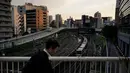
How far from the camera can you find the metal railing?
155 inches

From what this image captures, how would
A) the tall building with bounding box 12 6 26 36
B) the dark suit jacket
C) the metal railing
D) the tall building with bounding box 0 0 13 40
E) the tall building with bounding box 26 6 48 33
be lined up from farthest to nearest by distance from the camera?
the tall building with bounding box 26 6 48 33
the tall building with bounding box 12 6 26 36
the tall building with bounding box 0 0 13 40
the metal railing
the dark suit jacket

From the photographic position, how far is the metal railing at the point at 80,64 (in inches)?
155

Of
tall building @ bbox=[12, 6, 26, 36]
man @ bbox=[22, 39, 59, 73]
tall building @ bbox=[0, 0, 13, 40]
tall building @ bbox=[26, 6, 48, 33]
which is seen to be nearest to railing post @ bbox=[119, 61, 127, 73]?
man @ bbox=[22, 39, 59, 73]

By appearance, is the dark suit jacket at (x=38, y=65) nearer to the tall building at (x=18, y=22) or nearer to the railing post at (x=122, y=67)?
the railing post at (x=122, y=67)

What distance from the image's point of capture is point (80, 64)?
158 inches

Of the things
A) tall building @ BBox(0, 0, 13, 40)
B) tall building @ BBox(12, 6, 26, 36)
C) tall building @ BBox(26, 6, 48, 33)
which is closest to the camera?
tall building @ BBox(0, 0, 13, 40)

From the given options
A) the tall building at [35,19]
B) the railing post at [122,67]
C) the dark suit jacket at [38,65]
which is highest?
the tall building at [35,19]

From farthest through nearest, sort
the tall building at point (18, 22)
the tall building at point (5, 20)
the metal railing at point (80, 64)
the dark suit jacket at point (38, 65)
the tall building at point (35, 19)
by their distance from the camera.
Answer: the tall building at point (35, 19) → the tall building at point (18, 22) → the tall building at point (5, 20) → the metal railing at point (80, 64) → the dark suit jacket at point (38, 65)

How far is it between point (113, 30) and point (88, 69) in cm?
7039

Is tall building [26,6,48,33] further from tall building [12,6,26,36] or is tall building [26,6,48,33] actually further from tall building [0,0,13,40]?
tall building [0,0,13,40]

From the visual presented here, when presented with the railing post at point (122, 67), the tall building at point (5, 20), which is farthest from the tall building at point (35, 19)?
the railing post at point (122, 67)

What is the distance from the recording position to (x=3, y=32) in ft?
174

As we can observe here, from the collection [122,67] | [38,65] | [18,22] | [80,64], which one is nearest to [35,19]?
[18,22]

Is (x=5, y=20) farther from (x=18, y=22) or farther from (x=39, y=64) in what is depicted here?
(x=18, y=22)
